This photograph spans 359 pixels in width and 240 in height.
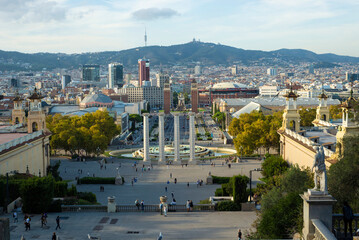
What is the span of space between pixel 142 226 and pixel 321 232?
46.7 ft

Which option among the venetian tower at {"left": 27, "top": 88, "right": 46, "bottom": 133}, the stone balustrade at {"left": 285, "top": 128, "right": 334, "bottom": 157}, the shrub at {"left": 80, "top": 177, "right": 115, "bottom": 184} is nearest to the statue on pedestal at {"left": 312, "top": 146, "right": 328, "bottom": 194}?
the stone balustrade at {"left": 285, "top": 128, "right": 334, "bottom": 157}

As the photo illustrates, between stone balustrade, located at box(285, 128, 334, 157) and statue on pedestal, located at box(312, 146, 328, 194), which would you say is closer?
statue on pedestal, located at box(312, 146, 328, 194)

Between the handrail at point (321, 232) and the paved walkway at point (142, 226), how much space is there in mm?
10076

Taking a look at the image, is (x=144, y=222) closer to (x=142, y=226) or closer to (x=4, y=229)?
(x=142, y=226)

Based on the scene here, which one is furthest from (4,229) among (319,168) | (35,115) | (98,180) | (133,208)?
(35,115)

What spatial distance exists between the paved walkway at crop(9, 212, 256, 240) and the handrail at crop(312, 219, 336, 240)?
10.1 m

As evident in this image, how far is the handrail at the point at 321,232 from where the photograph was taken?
10751 mm

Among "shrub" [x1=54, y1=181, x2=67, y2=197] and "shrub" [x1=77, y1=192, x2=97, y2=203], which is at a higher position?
"shrub" [x1=54, y1=181, x2=67, y2=197]

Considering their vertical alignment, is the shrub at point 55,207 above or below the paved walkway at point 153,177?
above

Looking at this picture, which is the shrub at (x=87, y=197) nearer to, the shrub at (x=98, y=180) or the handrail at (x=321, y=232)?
the shrub at (x=98, y=180)

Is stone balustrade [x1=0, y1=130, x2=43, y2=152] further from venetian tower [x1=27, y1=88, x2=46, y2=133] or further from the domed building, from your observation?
the domed building

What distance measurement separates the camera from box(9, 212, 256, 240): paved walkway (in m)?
21.9

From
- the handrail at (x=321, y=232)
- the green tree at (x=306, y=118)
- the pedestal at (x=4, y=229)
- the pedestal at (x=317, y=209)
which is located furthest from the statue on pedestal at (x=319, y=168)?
the green tree at (x=306, y=118)

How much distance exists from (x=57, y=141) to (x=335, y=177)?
4747 cm
